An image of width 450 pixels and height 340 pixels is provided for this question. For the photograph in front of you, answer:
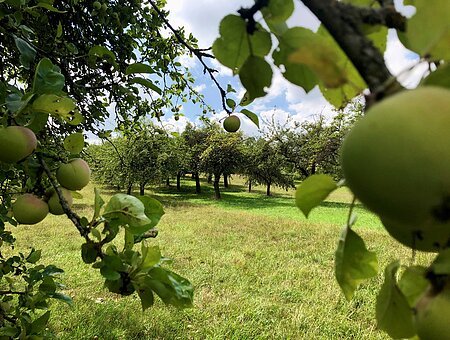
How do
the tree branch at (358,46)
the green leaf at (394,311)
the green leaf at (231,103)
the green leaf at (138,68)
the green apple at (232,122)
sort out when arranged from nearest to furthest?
the tree branch at (358,46) → the green leaf at (394,311) → the green leaf at (138,68) → the green leaf at (231,103) → the green apple at (232,122)

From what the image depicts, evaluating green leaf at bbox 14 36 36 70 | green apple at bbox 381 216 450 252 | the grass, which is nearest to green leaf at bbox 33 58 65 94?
green leaf at bbox 14 36 36 70

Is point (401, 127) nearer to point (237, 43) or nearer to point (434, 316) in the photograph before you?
point (434, 316)

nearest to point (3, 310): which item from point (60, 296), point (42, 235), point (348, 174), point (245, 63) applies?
point (60, 296)

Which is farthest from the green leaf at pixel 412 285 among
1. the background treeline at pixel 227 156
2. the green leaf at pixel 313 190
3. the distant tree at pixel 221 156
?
the distant tree at pixel 221 156

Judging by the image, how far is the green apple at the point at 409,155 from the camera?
0.87 feet

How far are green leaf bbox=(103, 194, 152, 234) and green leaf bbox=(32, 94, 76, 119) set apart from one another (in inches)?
12.2

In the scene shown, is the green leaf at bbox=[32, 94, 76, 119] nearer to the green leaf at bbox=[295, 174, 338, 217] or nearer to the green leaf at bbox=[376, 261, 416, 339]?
the green leaf at bbox=[295, 174, 338, 217]

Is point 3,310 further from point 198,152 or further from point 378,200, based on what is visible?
point 198,152

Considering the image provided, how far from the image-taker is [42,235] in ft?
28.1

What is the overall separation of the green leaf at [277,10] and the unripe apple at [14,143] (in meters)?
0.82

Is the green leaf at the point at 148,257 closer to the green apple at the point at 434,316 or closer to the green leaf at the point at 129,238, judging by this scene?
the green leaf at the point at 129,238

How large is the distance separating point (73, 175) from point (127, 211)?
1.46ft

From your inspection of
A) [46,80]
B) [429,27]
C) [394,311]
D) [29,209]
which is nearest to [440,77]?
[429,27]

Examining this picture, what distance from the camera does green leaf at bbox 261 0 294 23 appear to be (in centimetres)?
45
